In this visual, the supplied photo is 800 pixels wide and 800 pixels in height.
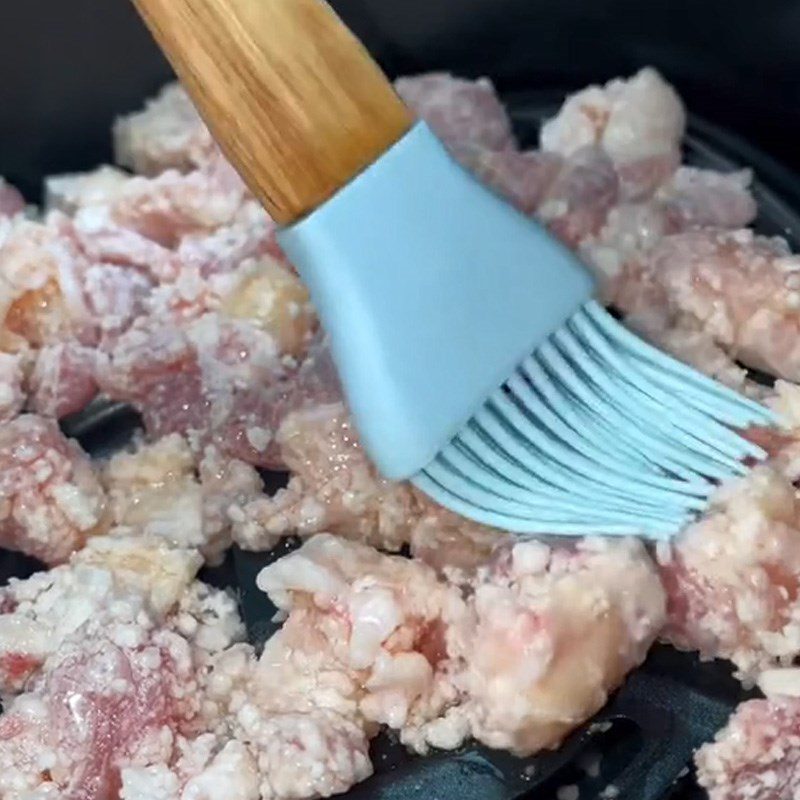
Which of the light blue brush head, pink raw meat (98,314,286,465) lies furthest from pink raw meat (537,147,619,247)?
pink raw meat (98,314,286,465)

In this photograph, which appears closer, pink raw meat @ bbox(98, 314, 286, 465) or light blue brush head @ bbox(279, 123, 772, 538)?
light blue brush head @ bbox(279, 123, 772, 538)

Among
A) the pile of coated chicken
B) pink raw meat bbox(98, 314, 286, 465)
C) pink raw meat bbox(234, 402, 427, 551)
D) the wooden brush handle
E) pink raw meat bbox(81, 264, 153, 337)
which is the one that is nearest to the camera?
the wooden brush handle

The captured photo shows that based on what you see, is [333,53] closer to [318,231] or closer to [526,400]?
[318,231]

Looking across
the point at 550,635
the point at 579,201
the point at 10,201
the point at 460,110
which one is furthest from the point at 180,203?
the point at 550,635

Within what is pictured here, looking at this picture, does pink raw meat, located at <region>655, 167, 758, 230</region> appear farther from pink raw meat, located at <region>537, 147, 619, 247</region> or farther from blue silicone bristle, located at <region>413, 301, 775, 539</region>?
→ blue silicone bristle, located at <region>413, 301, 775, 539</region>

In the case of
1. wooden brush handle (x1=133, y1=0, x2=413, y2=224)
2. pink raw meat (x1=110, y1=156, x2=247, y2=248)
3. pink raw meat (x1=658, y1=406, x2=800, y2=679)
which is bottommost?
pink raw meat (x1=658, y1=406, x2=800, y2=679)

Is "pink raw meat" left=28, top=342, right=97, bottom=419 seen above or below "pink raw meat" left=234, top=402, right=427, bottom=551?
above

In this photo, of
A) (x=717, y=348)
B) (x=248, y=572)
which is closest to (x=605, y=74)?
(x=717, y=348)
